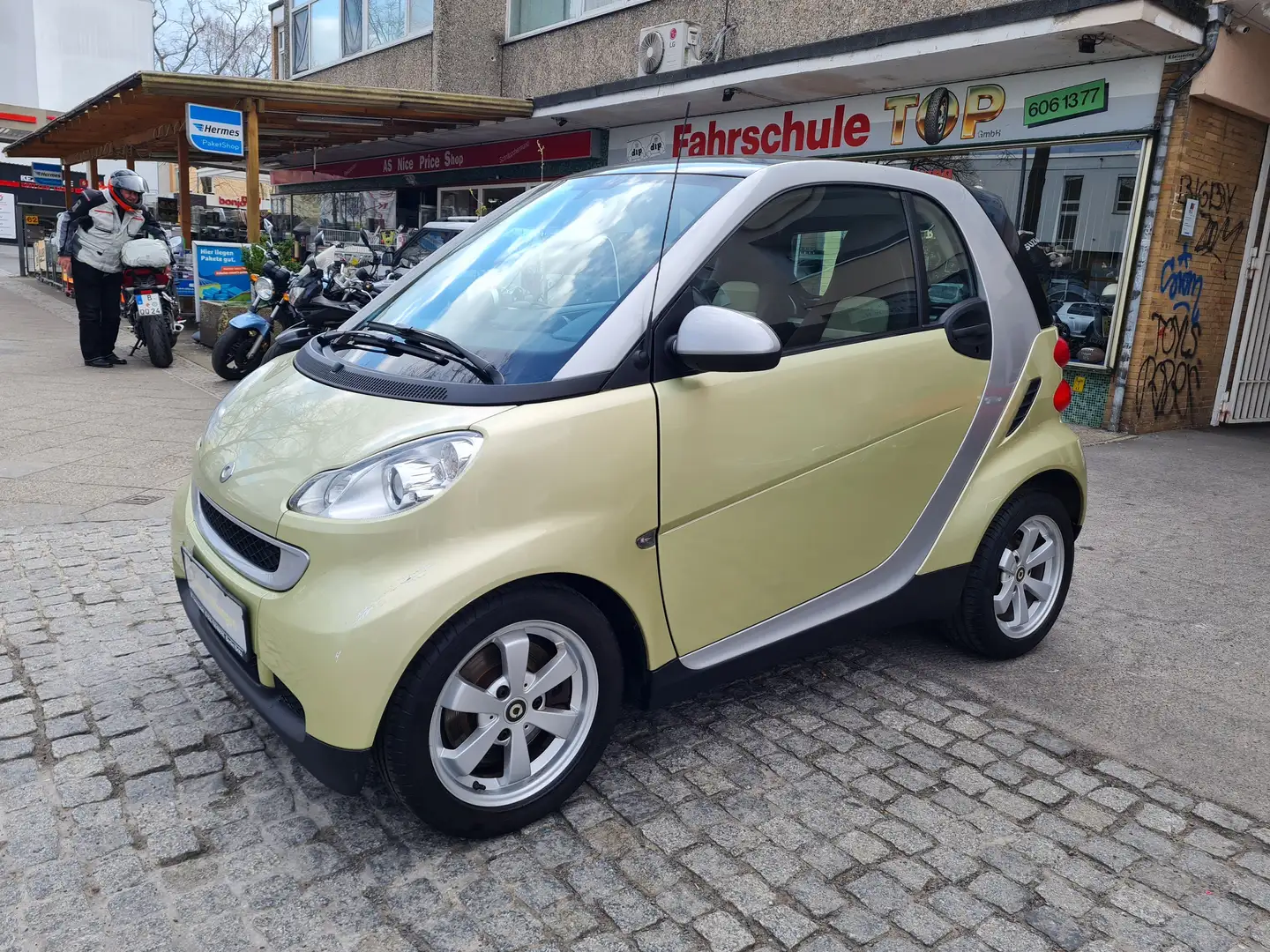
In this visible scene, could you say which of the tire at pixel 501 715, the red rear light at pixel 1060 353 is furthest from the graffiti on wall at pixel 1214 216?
the tire at pixel 501 715

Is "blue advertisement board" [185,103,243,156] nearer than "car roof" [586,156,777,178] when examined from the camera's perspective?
No

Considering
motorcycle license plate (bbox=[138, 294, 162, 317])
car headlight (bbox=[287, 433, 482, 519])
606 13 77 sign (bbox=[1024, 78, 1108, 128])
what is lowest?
motorcycle license plate (bbox=[138, 294, 162, 317])

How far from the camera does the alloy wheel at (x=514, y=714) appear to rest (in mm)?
2408

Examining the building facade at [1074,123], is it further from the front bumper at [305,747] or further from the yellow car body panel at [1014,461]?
the front bumper at [305,747]

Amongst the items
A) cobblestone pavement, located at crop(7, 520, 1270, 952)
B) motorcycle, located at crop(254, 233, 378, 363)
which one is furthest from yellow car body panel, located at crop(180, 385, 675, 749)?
motorcycle, located at crop(254, 233, 378, 363)

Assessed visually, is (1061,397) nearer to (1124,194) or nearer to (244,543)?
(244,543)

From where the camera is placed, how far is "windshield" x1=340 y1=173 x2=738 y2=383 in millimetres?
2672

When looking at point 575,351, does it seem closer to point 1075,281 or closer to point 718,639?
point 718,639

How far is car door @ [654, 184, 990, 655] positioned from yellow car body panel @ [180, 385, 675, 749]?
0.51ft

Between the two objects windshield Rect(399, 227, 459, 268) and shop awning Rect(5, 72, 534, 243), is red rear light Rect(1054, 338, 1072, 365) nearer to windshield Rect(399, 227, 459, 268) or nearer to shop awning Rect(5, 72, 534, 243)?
windshield Rect(399, 227, 459, 268)

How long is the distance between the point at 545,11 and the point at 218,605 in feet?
→ 51.3

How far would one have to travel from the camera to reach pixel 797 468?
2895 mm

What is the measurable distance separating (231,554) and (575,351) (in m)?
1.06

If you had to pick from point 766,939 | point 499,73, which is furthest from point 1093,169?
point 499,73
